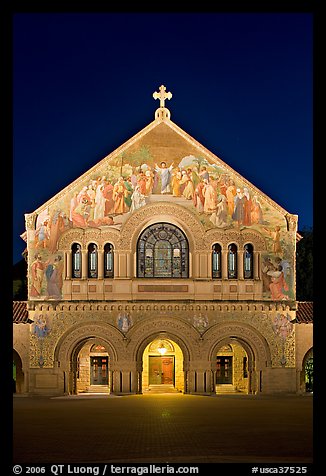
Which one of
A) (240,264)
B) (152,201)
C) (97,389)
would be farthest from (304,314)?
(97,389)

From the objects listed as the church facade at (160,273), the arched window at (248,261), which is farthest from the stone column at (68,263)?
the arched window at (248,261)

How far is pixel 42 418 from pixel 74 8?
18.3 m

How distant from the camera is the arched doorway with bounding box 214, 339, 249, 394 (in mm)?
40000

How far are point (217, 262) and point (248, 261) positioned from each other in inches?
62.2

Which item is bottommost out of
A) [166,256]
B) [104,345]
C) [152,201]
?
[104,345]

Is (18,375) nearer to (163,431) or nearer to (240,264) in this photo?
(240,264)

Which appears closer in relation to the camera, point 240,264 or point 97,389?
point 240,264

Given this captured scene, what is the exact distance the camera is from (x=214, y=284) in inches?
1425

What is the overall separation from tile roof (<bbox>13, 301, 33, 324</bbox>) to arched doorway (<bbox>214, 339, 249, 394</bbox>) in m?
10.5

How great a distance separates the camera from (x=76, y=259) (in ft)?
120

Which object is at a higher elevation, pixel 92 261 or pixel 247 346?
pixel 92 261

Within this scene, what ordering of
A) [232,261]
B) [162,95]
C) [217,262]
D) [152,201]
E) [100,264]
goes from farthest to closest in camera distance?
1. [162,95]
2. [232,261]
3. [217,262]
4. [152,201]
5. [100,264]

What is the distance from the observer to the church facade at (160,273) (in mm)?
35750

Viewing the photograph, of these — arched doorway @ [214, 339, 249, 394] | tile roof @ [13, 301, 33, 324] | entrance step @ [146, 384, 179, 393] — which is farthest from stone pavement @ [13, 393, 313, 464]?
arched doorway @ [214, 339, 249, 394]
